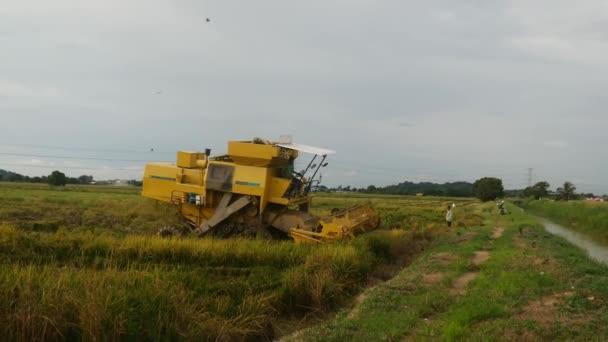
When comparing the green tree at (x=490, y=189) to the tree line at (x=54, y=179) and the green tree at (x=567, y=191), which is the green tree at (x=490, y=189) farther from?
the tree line at (x=54, y=179)

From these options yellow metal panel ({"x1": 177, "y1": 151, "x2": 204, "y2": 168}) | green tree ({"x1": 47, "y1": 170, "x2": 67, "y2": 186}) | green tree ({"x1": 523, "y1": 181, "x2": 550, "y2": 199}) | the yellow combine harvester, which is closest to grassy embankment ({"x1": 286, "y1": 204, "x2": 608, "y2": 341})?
the yellow combine harvester

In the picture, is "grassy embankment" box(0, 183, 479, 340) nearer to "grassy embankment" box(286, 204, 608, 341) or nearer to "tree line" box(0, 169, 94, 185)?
"grassy embankment" box(286, 204, 608, 341)

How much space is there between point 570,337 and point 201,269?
23.0 feet

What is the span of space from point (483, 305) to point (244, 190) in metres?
9.72

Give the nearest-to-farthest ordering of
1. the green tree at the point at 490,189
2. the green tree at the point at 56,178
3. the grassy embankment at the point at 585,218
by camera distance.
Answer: the grassy embankment at the point at 585,218
the green tree at the point at 56,178
the green tree at the point at 490,189

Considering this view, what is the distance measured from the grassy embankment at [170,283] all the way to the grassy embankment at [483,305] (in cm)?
106

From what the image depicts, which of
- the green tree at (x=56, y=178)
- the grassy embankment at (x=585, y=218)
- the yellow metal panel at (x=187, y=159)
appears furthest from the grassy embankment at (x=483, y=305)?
the green tree at (x=56, y=178)

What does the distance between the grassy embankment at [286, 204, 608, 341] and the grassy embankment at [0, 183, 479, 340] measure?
1061 millimetres

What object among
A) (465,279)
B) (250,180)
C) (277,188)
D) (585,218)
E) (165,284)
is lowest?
(465,279)

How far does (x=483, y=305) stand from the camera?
8.25 meters

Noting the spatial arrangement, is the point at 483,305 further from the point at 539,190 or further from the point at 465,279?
the point at 539,190

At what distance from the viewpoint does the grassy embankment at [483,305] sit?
7023mm

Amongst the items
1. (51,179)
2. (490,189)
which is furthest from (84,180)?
(490,189)

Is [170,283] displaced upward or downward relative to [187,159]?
downward
